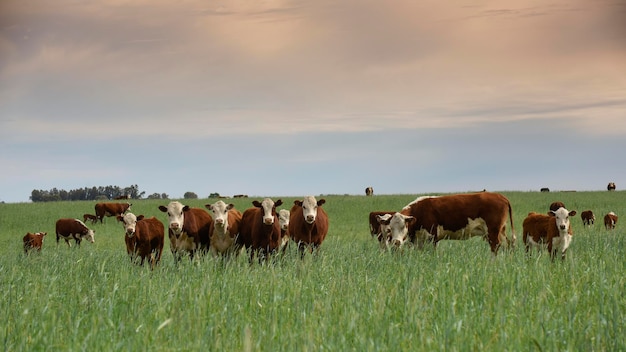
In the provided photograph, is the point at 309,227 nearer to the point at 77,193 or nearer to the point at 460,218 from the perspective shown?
the point at 460,218

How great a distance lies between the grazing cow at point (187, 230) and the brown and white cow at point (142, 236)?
1.13 feet

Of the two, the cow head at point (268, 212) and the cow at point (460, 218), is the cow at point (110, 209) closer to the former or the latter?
the cow at point (460, 218)

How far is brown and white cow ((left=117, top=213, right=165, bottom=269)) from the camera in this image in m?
14.1

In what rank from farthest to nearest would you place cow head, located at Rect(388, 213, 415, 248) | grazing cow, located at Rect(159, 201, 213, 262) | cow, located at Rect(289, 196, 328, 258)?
cow head, located at Rect(388, 213, 415, 248)
cow, located at Rect(289, 196, 328, 258)
grazing cow, located at Rect(159, 201, 213, 262)

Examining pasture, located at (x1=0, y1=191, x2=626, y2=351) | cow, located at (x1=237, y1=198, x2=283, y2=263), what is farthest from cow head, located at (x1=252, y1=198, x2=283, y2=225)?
pasture, located at (x1=0, y1=191, x2=626, y2=351)

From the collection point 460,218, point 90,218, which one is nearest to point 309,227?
point 460,218

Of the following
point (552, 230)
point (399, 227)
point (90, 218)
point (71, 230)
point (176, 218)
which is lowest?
point (71, 230)

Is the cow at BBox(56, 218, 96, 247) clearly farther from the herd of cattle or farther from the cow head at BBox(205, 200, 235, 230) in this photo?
the cow head at BBox(205, 200, 235, 230)

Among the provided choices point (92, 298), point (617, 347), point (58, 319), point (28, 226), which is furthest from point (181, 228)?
point (28, 226)

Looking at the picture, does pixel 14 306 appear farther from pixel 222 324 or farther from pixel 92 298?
pixel 222 324

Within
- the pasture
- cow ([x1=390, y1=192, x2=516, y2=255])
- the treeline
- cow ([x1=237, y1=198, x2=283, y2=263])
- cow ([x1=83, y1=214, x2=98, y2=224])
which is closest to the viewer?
the pasture

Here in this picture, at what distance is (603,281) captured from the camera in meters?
8.53

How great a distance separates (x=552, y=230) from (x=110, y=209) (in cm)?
3888

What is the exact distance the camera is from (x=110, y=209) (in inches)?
1869
